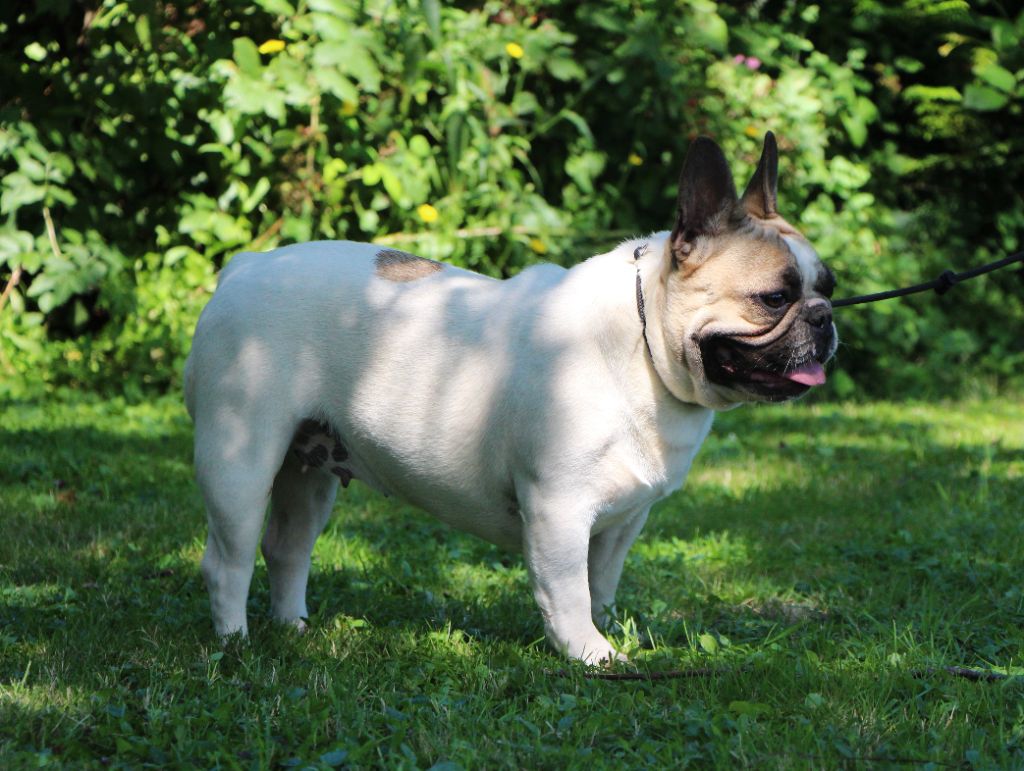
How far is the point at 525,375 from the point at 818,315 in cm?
80

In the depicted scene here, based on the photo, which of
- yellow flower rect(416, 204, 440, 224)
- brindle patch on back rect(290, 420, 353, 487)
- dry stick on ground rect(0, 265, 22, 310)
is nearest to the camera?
brindle patch on back rect(290, 420, 353, 487)

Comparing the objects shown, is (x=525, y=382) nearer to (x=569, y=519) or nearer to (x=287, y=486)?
(x=569, y=519)

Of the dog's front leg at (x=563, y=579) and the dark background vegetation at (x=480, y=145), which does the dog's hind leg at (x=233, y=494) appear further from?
the dark background vegetation at (x=480, y=145)

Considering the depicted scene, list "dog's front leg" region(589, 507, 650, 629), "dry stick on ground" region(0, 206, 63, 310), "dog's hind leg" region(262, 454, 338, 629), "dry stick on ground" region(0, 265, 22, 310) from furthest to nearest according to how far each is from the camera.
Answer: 1. "dry stick on ground" region(0, 265, 22, 310)
2. "dry stick on ground" region(0, 206, 63, 310)
3. "dog's hind leg" region(262, 454, 338, 629)
4. "dog's front leg" region(589, 507, 650, 629)

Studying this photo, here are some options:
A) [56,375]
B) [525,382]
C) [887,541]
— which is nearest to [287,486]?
[525,382]

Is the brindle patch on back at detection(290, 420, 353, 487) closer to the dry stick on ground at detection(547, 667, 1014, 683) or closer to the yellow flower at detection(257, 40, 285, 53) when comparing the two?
the dry stick on ground at detection(547, 667, 1014, 683)

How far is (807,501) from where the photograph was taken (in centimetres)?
543

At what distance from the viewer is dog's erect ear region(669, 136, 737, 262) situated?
3.18 metres

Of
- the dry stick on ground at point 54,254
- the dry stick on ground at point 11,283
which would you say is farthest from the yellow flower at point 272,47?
the dry stick on ground at point 11,283

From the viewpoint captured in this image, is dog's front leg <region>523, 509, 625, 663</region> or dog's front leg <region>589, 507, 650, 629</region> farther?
dog's front leg <region>589, 507, 650, 629</region>

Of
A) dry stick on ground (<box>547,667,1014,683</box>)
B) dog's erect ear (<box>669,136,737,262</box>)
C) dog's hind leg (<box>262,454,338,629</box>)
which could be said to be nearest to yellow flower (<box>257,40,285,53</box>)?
dog's hind leg (<box>262,454,338,629</box>)

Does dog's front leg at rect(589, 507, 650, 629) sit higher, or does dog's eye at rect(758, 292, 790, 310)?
dog's eye at rect(758, 292, 790, 310)

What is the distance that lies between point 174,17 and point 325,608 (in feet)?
13.6

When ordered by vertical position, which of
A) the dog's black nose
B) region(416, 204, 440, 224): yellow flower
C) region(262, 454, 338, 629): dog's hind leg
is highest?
the dog's black nose
